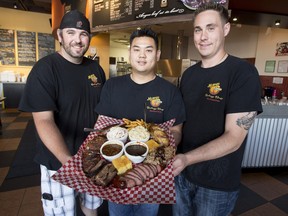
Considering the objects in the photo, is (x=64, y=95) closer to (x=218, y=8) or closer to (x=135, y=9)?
(x=218, y=8)

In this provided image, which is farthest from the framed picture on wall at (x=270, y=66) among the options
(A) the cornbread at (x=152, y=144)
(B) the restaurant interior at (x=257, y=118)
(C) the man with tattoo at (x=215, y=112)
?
(A) the cornbread at (x=152, y=144)

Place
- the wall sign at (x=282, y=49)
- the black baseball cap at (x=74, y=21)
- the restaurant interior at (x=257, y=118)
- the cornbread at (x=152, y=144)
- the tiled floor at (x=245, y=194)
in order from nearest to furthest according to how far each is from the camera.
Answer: the cornbread at (x=152, y=144), the black baseball cap at (x=74, y=21), the tiled floor at (x=245, y=194), the restaurant interior at (x=257, y=118), the wall sign at (x=282, y=49)

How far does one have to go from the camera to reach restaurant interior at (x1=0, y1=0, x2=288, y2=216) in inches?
101

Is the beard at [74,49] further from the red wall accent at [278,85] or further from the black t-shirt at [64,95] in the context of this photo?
the red wall accent at [278,85]

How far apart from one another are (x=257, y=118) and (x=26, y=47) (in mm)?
8092

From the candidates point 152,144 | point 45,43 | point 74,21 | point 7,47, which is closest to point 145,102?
point 152,144

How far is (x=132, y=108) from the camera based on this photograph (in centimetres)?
140

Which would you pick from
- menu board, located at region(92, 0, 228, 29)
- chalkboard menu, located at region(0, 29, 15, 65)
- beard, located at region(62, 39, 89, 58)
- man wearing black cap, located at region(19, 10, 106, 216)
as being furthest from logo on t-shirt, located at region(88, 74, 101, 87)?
chalkboard menu, located at region(0, 29, 15, 65)

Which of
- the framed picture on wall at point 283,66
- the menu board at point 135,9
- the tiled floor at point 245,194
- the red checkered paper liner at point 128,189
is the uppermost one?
the menu board at point 135,9

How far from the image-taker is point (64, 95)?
4.80 feet

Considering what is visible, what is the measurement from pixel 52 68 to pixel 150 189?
1085 mm

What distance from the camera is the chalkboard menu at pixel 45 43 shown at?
7.82 meters

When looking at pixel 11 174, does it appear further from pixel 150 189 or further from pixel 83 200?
pixel 150 189

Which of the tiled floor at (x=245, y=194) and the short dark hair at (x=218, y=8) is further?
the tiled floor at (x=245, y=194)
